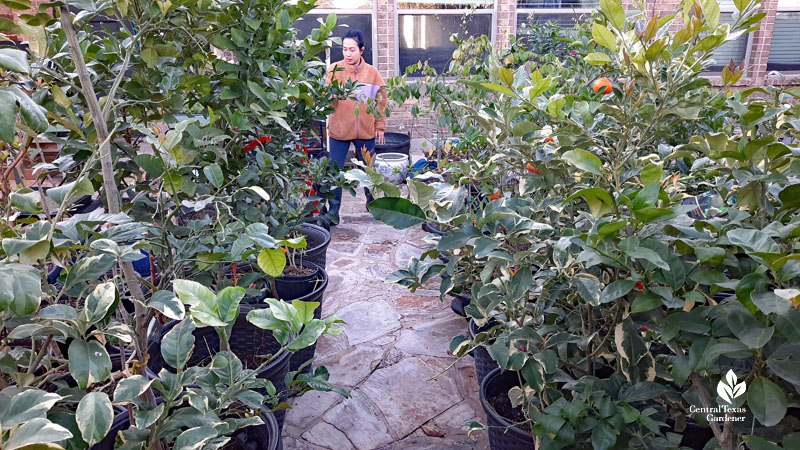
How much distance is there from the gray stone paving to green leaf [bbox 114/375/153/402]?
2.61 ft

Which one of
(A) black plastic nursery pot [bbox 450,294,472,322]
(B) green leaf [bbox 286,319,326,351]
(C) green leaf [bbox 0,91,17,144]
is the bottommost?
(A) black plastic nursery pot [bbox 450,294,472,322]

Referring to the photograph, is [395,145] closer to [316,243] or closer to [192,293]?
[316,243]

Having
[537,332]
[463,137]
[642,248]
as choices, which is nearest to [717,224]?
[642,248]

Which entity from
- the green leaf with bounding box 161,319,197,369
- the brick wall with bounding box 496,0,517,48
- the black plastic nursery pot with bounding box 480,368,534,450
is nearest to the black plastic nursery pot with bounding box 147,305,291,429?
the black plastic nursery pot with bounding box 480,368,534,450

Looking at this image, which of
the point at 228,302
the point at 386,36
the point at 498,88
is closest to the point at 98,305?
the point at 228,302

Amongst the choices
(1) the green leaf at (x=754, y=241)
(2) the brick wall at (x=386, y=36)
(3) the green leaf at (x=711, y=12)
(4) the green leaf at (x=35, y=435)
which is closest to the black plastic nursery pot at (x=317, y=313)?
(4) the green leaf at (x=35, y=435)

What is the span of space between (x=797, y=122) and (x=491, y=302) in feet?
2.70

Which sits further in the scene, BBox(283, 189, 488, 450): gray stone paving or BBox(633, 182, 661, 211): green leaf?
BBox(283, 189, 488, 450): gray stone paving

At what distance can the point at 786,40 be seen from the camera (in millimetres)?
7352

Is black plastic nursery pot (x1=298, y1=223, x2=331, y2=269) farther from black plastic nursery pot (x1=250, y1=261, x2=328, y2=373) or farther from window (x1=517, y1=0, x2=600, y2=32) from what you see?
window (x1=517, y1=0, x2=600, y2=32)

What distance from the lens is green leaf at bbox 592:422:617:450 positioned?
3.59 ft

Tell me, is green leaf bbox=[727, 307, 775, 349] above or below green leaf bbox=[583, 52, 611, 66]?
below

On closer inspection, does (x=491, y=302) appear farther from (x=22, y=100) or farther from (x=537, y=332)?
(x=22, y=100)

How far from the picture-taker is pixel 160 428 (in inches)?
39.4
